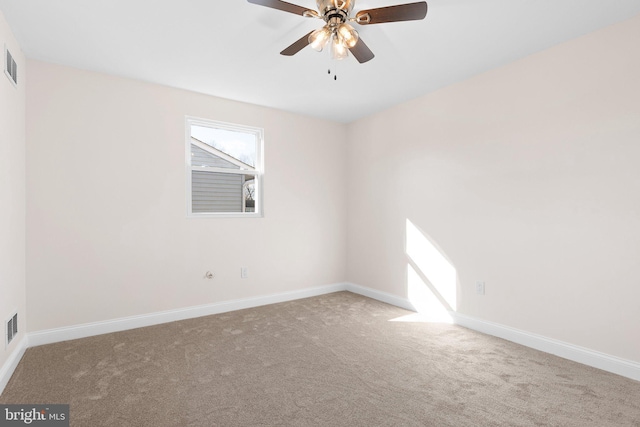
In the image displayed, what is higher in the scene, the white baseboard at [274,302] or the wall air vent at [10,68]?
the wall air vent at [10,68]

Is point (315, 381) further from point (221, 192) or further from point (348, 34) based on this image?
point (221, 192)

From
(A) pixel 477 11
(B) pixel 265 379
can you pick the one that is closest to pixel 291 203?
(B) pixel 265 379

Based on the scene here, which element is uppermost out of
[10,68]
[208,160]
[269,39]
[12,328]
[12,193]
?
[269,39]

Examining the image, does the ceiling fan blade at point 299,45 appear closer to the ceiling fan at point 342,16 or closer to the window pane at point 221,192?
the ceiling fan at point 342,16

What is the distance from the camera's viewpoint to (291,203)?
4508 millimetres

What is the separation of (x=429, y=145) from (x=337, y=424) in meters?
3.06

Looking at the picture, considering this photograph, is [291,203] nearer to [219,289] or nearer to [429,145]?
[219,289]

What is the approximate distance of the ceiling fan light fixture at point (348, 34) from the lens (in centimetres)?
207

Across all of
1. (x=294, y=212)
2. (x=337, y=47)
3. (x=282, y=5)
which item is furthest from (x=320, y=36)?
(x=294, y=212)

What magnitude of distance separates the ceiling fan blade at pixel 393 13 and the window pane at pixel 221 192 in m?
2.63

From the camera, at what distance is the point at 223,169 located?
3988 millimetres

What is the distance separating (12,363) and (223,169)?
2558 mm

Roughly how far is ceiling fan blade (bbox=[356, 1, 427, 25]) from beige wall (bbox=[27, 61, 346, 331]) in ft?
8.15

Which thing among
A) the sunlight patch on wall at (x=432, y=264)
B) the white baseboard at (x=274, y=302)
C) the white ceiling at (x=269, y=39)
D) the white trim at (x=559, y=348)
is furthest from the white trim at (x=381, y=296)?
the white ceiling at (x=269, y=39)
